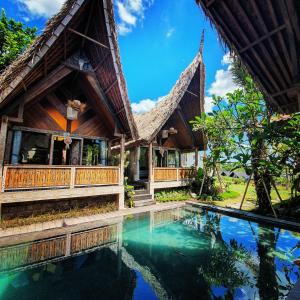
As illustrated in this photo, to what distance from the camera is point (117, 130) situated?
28.7 feet

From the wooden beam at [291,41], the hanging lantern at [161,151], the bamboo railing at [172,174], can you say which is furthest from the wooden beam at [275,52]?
the hanging lantern at [161,151]

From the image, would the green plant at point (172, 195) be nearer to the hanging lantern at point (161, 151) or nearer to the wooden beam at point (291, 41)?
the hanging lantern at point (161, 151)

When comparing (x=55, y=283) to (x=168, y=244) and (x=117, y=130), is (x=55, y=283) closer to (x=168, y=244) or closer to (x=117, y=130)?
(x=168, y=244)

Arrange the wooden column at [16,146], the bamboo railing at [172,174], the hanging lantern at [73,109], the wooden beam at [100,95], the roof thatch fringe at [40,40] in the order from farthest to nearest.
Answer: the bamboo railing at [172,174] < the hanging lantern at [73,109] < the wooden beam at [100,95] < the wooden column at [16,146] < the roof thatch fringe at [40,40]

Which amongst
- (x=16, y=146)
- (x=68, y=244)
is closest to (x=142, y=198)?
(x=68, y=244)

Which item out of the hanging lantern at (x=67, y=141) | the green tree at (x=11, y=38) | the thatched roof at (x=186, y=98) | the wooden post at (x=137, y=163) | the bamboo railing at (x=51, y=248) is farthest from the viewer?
the wooden post at (x=137, y=163)

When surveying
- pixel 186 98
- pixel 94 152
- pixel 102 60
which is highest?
pixel 186 98

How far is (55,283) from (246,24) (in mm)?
5780

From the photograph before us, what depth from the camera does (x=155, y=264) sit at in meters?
3.86

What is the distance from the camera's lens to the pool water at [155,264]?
9.68ft

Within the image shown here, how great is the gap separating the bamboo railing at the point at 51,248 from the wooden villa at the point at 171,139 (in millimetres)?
4048

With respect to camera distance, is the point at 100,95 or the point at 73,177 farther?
the point at 100,95

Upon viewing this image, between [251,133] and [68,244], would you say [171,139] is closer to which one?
[251,133]

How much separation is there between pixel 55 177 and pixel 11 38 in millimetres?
10676
